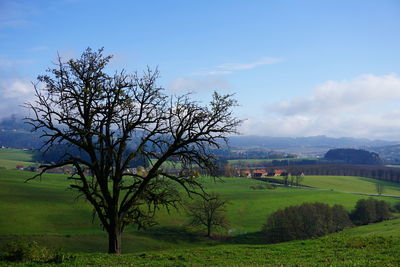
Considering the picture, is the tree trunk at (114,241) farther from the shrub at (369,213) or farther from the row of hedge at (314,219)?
the shrub at (369,213)

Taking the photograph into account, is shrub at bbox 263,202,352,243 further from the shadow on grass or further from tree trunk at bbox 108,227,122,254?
tree trunk at bbox 108,227,122,254

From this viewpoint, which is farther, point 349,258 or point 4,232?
point 4,232

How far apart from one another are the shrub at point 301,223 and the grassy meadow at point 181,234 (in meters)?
3.73

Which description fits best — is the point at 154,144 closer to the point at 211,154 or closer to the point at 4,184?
the point at 211,154

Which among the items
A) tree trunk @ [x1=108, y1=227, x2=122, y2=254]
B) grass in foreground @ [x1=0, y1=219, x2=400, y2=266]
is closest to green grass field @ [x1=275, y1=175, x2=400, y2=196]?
grass in foreground @ [x1=0, y1=219, x2=400, y2=266]

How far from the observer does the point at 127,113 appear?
20.7m

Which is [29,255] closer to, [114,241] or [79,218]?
[114,241]

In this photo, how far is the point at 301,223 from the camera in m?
71.9

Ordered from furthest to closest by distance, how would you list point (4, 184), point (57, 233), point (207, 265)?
point (4, 184) → point (57, 233) → point (207, 265)

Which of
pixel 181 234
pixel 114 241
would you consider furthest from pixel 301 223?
Answer: pixel 114 241

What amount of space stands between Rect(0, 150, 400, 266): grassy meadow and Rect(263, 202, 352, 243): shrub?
12.2 feet

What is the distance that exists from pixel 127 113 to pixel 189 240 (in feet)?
163

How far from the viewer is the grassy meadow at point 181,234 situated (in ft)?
56.3

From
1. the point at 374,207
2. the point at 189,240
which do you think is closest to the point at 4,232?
the point at 189,240
